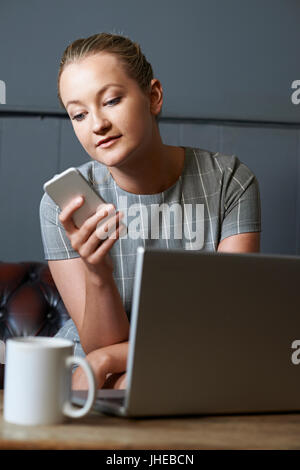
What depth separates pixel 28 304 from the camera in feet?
5.62

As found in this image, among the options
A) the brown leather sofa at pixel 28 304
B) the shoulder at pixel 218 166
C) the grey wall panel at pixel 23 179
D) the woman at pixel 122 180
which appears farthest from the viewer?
the grey wall panel at pixel 23 179

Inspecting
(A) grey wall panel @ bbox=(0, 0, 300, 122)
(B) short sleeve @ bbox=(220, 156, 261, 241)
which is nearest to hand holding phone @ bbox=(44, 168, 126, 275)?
(B) short sleeve @ bbox=(220, 156, 261, 241)

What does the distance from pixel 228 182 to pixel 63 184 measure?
624mm

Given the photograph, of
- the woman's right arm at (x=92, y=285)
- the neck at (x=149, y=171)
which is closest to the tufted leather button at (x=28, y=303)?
the woman's right arm at (x=92, y=285)

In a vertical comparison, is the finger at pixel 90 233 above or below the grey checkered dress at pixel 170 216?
below

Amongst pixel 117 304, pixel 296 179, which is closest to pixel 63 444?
pixel 117 304

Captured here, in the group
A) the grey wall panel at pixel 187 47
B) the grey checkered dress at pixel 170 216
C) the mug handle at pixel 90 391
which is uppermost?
the grey wall panel at pixel 187 47

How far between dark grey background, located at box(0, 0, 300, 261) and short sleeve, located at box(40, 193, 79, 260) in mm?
537

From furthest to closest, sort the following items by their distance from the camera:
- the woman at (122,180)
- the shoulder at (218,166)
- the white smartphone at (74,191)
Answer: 1. the shoulder at (218,166)
2. the woman at (122,180)
3. the white smartphone at (74,191)

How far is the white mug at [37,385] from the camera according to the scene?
632mm

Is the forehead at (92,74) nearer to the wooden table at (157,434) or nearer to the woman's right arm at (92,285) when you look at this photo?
the woman's right arm at (92,285)

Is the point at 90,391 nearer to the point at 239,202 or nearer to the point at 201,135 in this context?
the point at 239,202

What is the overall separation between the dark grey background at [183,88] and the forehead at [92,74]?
25.6 inches
